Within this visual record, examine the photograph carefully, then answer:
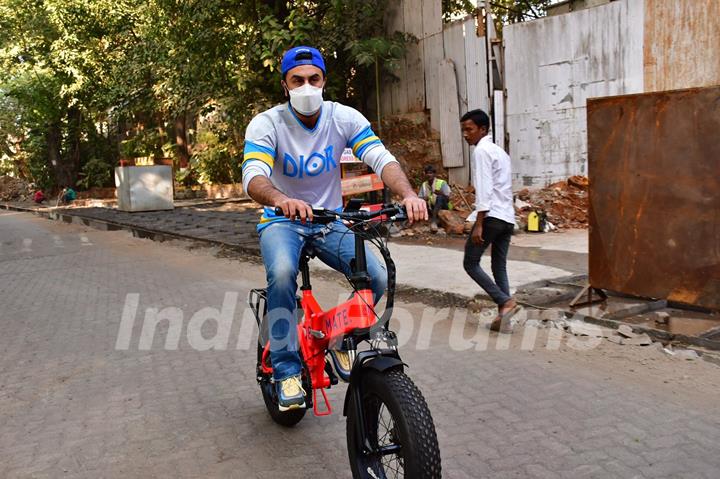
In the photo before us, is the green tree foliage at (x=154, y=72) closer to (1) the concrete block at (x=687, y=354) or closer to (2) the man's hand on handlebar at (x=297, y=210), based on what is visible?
(1) the concrete block at (x=687, y=354)

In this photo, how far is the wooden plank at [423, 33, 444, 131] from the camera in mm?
13891

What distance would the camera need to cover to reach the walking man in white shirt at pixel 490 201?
585 cm

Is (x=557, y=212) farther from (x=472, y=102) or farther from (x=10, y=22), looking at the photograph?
Answer: (x=10, y=22)

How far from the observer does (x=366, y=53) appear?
13.6 meters

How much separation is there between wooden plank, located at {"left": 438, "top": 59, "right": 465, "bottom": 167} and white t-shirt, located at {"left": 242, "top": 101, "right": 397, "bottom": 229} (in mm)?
10223

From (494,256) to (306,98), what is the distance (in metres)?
3.24

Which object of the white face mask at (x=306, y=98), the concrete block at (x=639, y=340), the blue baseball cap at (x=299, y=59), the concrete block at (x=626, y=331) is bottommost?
the concrete block at (x=639, y=340)

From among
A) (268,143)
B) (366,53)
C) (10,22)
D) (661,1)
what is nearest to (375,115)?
(366,53)

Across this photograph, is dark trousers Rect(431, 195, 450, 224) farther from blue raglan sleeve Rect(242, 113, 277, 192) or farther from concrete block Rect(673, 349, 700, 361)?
blue raglan sleeve Rect(242, 113, 277, 192)

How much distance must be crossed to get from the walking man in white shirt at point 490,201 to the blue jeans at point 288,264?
8.62 ft

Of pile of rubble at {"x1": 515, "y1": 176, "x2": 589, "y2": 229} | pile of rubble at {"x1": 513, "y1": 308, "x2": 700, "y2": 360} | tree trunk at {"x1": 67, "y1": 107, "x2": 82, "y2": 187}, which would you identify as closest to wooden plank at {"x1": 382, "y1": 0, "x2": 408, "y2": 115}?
pile of rubble at {"x1": 515, "y1": 176, "x2": 589, "y2": 229}

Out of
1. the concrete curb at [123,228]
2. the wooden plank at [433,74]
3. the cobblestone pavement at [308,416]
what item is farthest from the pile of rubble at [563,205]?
the cobblestone pavement at [308,416]

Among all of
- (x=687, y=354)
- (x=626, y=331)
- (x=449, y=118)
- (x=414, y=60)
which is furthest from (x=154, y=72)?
(x=687, y=354)

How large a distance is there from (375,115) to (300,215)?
520 inches
